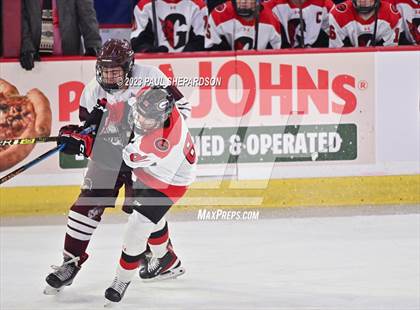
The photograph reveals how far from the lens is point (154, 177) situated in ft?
15.1

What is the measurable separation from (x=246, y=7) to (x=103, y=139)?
191 cm

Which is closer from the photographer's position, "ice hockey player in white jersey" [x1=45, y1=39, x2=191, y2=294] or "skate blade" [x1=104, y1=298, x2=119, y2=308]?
"skate blade" [x1=104, y1=298, x2=119, y2=308]

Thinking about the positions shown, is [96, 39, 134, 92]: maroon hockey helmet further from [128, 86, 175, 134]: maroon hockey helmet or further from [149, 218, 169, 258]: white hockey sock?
[149, 218, 169, 258]: white hockey sock

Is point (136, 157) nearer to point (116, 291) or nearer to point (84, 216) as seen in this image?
point (84, 216)

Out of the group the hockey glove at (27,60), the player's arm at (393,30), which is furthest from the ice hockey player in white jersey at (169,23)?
the player's arm at (393,30)

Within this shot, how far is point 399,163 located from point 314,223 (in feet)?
2.07

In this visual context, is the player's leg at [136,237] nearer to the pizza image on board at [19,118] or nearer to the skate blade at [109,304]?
the skate blade at [109,304]

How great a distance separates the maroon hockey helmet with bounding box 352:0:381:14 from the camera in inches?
252

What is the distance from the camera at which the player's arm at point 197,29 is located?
20.5ft

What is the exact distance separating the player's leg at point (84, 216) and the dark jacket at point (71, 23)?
1595 millimetres

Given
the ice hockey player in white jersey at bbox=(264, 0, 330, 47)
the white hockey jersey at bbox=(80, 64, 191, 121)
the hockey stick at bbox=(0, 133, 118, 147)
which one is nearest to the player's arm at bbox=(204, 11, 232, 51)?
the ice hockey player in white jersey at bbox=(264, 0, 330, 47)

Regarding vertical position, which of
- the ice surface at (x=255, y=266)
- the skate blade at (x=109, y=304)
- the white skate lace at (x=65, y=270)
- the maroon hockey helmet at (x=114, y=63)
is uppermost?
the maroon hockey helmet at (x=114, y=63)

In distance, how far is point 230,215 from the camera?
6020mm

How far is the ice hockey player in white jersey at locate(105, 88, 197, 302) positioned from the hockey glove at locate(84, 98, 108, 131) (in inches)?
4.5
